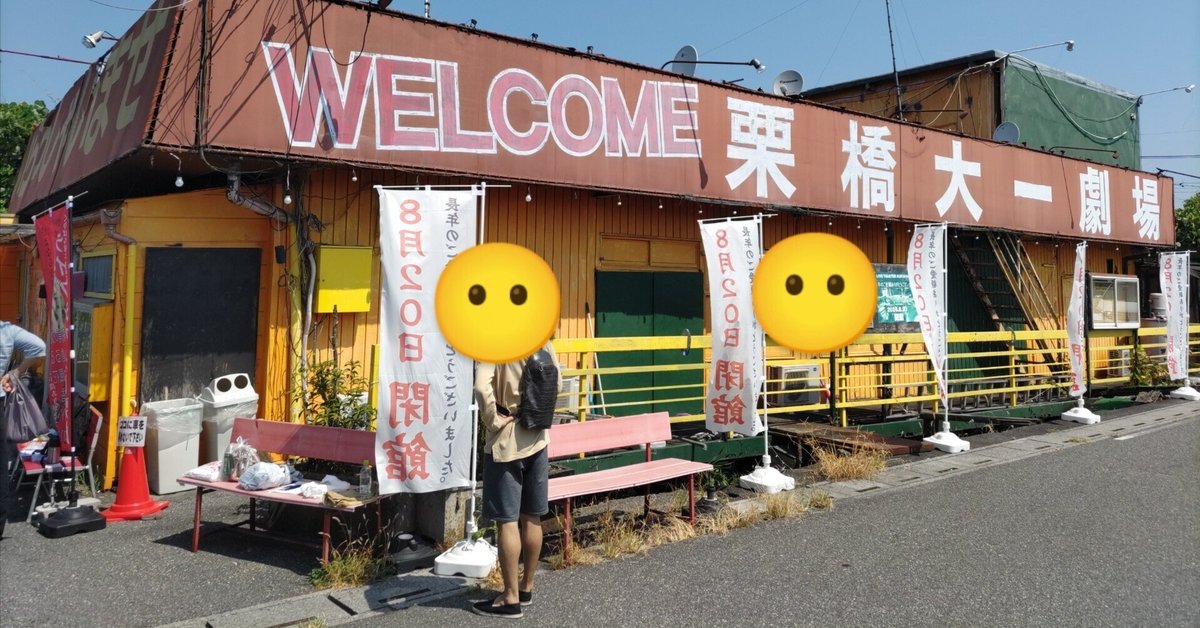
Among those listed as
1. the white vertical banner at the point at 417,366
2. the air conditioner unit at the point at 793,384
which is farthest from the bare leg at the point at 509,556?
the air conditioner unit at the point at 793,384

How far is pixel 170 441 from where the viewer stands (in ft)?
23.4

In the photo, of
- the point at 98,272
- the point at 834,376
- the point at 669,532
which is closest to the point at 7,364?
the point at 98,272

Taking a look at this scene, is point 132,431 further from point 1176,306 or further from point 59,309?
point 1176,306

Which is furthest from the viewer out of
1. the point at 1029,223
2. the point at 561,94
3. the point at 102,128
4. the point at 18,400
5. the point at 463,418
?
the point at 1029,223

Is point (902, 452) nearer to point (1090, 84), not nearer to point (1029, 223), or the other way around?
point (1029, 223)

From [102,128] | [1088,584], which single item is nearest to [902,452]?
[1088,584]

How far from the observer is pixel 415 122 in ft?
25.7

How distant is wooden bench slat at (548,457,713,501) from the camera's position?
564 centimetres

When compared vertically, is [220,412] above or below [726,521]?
above

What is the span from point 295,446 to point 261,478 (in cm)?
48

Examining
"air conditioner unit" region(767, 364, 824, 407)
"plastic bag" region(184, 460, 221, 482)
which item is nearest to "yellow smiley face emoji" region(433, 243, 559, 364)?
"plastic bag" region(184, 460, 221, 482)

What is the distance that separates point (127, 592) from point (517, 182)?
5.45 meters

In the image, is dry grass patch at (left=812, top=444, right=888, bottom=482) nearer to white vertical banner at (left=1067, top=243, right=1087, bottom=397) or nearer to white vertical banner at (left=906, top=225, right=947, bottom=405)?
white vertical banner at (left=906, top=225, right=947, bottom=405)

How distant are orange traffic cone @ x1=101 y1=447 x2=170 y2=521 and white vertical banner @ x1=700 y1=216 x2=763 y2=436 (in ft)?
17.8
